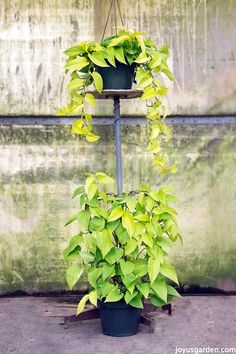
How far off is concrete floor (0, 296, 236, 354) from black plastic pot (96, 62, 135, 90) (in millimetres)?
1217

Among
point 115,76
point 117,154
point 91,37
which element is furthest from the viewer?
point 91,37

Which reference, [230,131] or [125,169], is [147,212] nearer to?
[125,169]

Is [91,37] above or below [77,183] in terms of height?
above

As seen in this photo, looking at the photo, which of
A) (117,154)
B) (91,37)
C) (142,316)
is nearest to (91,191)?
(117,154)

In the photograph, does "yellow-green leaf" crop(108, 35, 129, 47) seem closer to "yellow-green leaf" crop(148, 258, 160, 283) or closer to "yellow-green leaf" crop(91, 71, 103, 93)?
"yellow-green leaf" crop(91, 71, 103, 93)

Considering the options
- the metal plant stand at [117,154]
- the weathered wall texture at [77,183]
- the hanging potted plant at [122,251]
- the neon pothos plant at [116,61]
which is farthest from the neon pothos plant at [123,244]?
the weathered wall texture at [77,183]

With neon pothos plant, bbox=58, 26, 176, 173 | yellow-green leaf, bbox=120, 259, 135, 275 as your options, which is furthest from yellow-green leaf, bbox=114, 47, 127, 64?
yellow-green leaf, bbox=120, 259, 135, 275

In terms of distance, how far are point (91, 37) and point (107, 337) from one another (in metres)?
1.74

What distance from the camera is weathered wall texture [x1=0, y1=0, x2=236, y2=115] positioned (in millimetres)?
3713

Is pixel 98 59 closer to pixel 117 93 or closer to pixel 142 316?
pixel 117 93

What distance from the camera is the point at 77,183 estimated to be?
3.75 meters

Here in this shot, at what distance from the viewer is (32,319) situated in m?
3.35

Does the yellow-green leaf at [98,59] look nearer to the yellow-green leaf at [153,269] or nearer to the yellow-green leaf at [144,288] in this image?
the yellow-green leaf at [153,269]

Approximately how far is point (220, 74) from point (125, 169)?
0.80m
